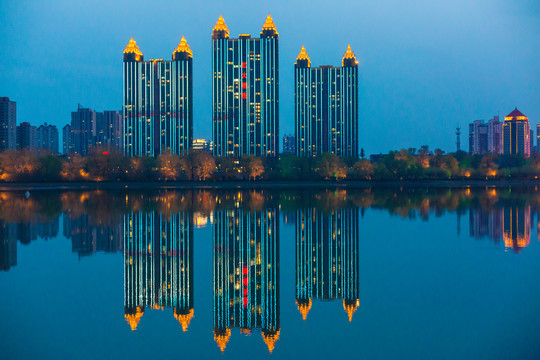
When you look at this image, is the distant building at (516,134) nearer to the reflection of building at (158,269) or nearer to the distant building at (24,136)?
the distant building at (24,136)

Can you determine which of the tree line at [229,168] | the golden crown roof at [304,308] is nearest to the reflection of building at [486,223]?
the golden crown roof at [304,308]

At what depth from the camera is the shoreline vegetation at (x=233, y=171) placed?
3179 inches

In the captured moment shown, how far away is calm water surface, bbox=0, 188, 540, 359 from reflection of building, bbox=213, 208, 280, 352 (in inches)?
2.1

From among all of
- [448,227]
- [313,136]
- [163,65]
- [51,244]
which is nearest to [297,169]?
[448,227]

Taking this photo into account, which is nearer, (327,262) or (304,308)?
(304,308)

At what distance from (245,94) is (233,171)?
3344 inches

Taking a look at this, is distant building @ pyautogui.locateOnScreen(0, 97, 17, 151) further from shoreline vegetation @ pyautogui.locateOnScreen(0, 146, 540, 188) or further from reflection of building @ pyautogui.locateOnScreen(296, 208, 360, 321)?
reflection of building @ pyautogui.locateOnScreen(296, 208, 360, 321)

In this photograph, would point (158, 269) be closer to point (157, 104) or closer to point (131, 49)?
point (157, 104)

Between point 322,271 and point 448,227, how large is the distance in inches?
521

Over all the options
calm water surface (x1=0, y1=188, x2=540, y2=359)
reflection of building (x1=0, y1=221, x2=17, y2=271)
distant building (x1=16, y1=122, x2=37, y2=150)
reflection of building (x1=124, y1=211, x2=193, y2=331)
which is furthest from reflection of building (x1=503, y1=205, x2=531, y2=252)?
distant building (x1=16, y1=122, x2=37, y2=150)

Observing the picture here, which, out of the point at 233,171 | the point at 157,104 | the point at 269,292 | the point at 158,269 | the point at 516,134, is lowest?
the point at 269,292

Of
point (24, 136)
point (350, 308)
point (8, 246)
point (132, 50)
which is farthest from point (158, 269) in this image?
point (24, 136)

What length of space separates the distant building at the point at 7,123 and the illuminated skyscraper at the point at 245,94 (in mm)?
69670

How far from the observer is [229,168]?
95.2 m
